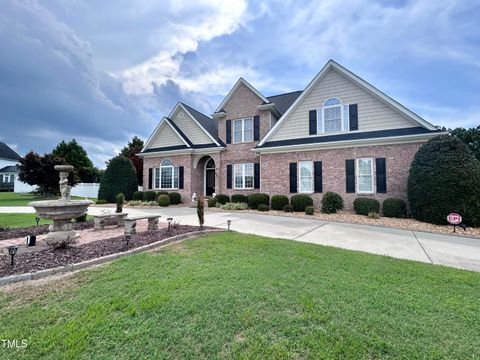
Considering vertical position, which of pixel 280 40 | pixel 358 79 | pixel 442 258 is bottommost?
pixel 442 258

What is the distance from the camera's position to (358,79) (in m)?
14.2

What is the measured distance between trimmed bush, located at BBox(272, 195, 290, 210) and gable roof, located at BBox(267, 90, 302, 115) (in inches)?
309

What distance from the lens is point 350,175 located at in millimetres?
14109

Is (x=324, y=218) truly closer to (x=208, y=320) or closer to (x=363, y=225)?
(x=363, y=225)

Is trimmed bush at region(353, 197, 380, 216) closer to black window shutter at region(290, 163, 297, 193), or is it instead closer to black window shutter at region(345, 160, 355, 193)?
black window shutter at region(345, 160, 355, 193)

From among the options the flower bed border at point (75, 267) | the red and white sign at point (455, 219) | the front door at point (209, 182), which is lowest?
the flower bed border at point (75, 267)

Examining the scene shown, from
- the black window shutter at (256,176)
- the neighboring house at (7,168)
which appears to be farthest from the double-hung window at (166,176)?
the neighboring house at (7,168)

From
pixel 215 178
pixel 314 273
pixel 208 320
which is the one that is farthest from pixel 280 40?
pixel 208 320

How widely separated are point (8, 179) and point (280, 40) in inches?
2181

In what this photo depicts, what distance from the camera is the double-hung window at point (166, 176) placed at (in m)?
20.3

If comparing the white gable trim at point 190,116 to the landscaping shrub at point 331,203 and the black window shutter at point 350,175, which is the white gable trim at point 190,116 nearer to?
the landscaping shrub at point 331,203

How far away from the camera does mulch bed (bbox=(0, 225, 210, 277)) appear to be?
183 inches

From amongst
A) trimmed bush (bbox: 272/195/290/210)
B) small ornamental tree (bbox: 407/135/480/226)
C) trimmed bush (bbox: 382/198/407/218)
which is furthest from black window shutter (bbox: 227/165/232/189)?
small ornamental tree (bbox: 407/135/480/226)

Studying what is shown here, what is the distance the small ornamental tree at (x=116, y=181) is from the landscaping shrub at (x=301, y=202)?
1449 cm
